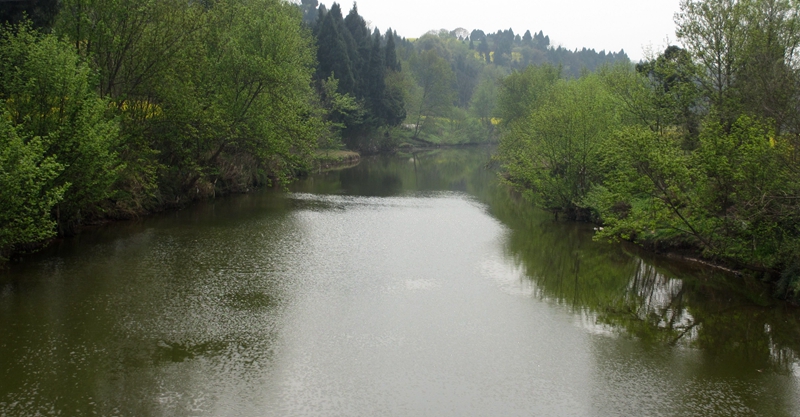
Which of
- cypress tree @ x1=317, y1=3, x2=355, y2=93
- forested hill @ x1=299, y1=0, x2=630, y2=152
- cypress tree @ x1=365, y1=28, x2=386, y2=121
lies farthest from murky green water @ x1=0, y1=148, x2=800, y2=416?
cypress tree @ x1=365, y1=28, x2=386, y2=121

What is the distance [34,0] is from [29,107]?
669 centimetres

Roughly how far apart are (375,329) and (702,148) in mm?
14548

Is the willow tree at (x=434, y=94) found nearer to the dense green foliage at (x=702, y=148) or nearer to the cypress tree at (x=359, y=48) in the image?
the cypress tree at (x=359, y=48)

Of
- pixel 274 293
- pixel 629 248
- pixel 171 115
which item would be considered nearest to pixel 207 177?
pixel 171 115

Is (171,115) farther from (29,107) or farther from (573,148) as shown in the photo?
(573,148)

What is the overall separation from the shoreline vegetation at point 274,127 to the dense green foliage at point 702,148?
0.08 meters

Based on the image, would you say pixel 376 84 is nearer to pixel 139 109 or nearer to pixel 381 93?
pixel 381 93

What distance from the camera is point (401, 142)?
96.3 m

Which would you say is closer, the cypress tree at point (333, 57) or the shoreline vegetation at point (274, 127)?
the shoreline vegetation at point (274, 127)

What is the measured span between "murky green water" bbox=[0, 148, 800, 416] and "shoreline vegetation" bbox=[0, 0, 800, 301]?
1.85 m

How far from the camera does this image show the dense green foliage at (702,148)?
2127 cm

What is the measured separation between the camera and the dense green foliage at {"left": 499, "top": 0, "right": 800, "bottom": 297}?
2127 centimetres

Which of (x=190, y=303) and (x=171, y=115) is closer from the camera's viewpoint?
(x=190, y=303)

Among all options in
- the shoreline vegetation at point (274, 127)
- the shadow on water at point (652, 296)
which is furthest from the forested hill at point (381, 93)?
the shadow on water at point (652, 296)
